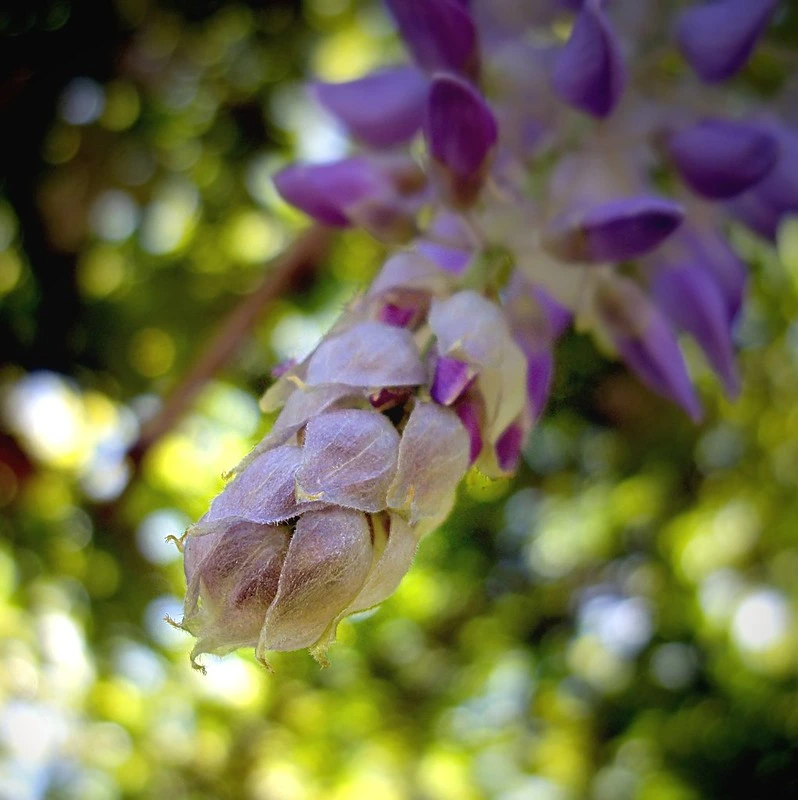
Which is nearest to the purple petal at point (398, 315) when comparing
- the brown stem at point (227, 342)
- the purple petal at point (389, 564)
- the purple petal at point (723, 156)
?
the purple petal at point (389, 564)

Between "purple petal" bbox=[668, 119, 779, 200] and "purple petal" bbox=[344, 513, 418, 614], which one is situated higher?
"purple petal" bbox=[344, 513, 418, 614]

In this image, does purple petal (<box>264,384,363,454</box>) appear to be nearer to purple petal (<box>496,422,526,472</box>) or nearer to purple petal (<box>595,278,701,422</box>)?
purple petal (<box>496,422,526,472</box>)

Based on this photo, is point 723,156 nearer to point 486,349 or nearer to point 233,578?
point 486,349

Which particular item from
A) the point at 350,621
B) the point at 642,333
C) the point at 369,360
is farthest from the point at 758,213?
the point at 350,621

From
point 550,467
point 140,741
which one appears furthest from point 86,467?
point 550,467

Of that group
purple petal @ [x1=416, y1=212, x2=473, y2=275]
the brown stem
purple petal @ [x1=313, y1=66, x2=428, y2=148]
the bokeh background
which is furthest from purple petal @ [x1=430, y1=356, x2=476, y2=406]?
the bokeh background

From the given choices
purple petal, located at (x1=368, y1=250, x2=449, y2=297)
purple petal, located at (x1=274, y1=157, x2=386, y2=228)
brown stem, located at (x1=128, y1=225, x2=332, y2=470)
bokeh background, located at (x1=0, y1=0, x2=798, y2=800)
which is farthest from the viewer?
bokeh background, located at (x1=0, y1=0, x2=798, y2=800)

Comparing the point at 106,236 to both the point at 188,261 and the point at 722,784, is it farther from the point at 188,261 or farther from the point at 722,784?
the point at 722,784
